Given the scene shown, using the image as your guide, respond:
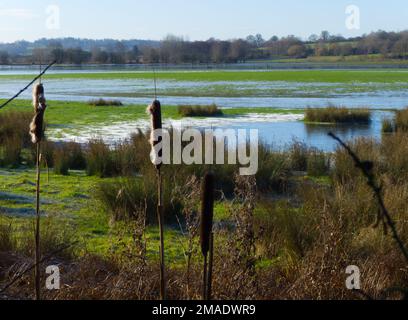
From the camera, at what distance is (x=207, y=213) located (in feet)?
5.23

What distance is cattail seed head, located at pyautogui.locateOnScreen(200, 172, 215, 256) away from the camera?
1.56 m

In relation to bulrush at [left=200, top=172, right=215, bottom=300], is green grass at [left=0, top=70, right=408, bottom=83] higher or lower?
lower

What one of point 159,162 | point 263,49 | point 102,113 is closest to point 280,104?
point 102,113

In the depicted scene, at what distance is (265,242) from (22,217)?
133 inches

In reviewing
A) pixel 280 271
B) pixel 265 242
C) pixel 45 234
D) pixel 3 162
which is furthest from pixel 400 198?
pixel 3 162

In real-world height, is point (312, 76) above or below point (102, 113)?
above

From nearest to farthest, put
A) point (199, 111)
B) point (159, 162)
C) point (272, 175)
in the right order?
point (159, 162) → point (272, 175) → point (199, 111)

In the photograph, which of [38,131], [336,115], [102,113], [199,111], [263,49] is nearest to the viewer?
[38,131]

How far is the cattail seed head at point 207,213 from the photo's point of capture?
1.56 meters

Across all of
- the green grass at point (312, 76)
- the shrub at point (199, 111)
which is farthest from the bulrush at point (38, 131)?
the green grass at point (312, 76)

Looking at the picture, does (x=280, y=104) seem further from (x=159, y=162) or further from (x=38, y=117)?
(x=159, y=162)

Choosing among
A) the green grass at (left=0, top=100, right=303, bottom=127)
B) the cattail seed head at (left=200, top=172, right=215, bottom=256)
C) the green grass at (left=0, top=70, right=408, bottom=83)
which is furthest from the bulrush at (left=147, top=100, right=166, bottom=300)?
the green grass at (left=0, top=70, right=408, bottom=83)

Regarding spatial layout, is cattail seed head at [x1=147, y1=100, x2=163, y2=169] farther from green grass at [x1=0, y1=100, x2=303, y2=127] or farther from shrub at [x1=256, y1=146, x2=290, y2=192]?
green grass at [x1=0, y1=100, x2=303, y2=127]

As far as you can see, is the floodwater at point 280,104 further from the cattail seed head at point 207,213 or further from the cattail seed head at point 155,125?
the cattail seed head at point 207,213
